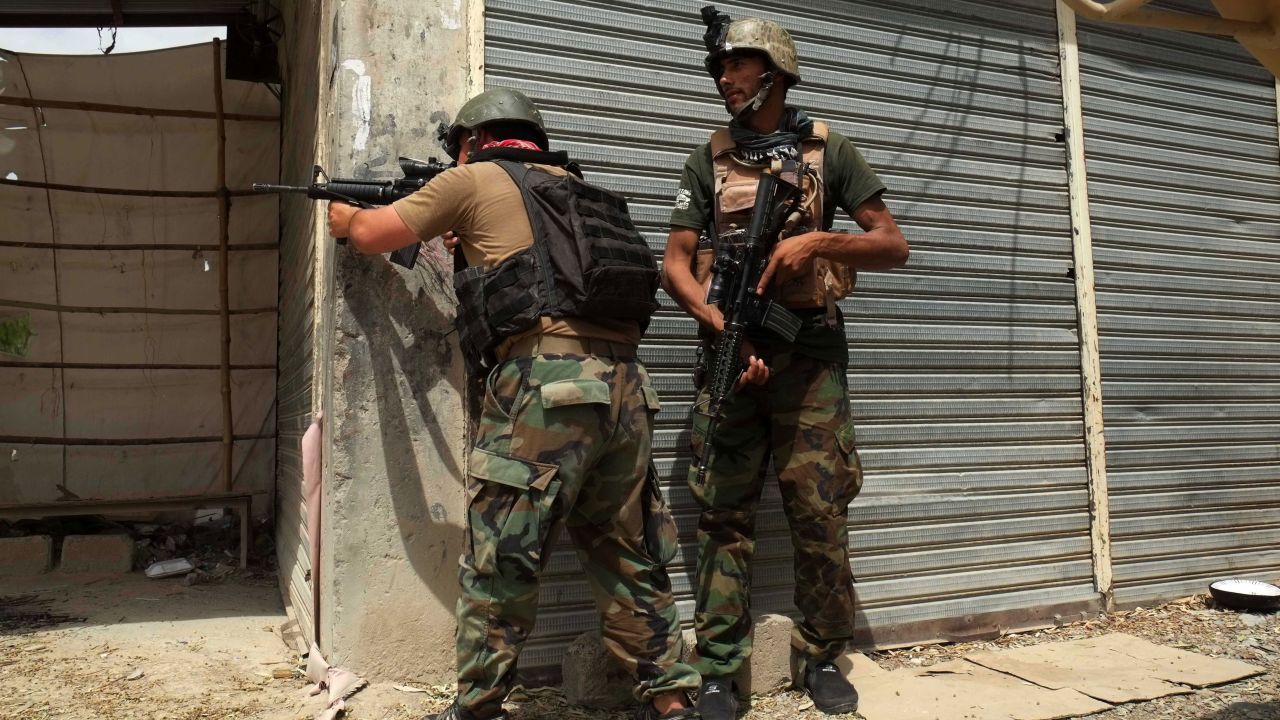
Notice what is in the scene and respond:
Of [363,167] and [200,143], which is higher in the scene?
[200,143]

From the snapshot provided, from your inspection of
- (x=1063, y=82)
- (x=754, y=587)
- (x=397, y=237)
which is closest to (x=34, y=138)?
(x=397, y=237)

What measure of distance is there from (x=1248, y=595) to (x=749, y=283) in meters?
3.03

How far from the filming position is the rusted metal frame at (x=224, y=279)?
22.5 feet

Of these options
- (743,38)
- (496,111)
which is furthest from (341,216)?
(743,38)

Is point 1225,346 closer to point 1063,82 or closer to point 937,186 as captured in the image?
point 1063,82

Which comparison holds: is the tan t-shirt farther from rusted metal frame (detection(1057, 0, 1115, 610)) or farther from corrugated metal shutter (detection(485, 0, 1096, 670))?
rusted metal frame (detection(1057, 0, 1115, 610))

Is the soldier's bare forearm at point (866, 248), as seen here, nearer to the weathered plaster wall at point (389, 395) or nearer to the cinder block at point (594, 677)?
the weathered plaster wall at point (389, 395)

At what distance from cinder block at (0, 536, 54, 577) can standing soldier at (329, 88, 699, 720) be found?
4380 millimetres

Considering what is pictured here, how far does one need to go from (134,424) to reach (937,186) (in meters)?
5.88

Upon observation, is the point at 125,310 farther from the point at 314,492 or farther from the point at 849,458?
the point at 849,458

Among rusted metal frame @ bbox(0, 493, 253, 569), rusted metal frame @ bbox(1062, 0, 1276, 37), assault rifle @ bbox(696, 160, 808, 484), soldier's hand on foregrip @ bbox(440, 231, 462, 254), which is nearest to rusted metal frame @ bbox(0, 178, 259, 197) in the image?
rusted metal frame @ bbox(0, 493, 253, 569)

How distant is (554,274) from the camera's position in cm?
266

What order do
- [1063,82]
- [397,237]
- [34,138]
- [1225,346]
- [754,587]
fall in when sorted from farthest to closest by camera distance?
[34,138], [1225,346], [1063,82], [754,587], [397,237]

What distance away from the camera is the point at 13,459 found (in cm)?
654
